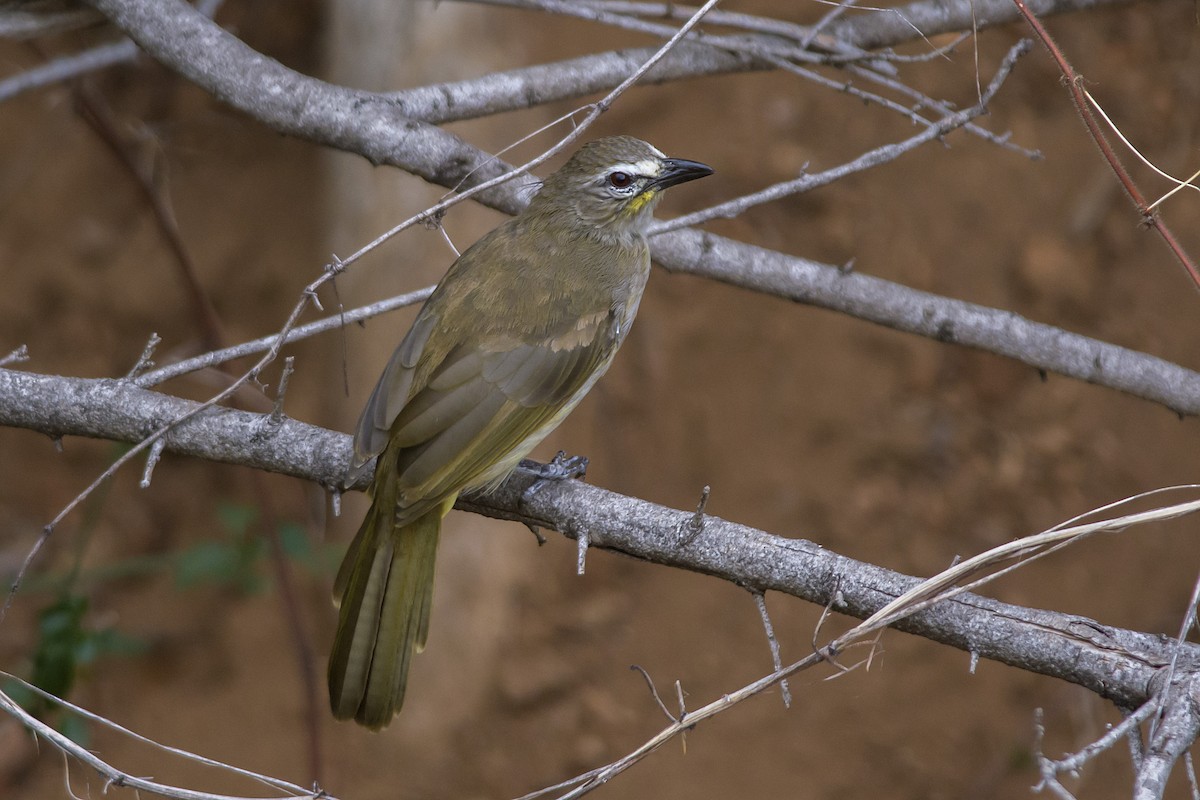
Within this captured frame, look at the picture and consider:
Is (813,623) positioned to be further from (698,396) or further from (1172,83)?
(1172,83)

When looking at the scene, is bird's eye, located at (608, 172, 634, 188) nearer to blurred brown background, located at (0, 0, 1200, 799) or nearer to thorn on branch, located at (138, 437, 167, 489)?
blurred brown background, located at (0, 0, 1200, 799)

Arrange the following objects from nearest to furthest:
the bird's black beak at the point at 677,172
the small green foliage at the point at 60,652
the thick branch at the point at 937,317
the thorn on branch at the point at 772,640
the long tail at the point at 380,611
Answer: the thorn on branch at the point at 772,640, the long tail at the point at 380,611, the thick branch at the point at 937,317, the small green foliage at the point at 60,652, the bird's black beak at the point at 677,172

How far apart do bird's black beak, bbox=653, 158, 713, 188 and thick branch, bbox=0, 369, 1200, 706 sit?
1.09 metres

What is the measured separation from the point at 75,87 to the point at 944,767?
181 inches

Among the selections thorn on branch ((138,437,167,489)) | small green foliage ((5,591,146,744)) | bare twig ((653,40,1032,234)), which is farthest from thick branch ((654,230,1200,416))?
small green foliage ((5,591,146,744))

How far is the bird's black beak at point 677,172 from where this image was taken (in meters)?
3.54

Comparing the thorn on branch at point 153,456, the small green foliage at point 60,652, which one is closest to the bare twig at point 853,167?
the thorn on branch at point 153,456

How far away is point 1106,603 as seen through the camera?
17.0ft

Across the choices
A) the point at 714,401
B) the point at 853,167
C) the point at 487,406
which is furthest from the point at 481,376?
the point at 714,401

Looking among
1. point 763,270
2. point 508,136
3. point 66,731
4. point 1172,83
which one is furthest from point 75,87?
point 1172,83

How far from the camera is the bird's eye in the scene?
3.57m

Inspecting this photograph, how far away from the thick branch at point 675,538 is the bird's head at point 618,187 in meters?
0.95

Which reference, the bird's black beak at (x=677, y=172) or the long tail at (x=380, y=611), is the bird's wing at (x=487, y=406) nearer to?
the long tail at (x=380, y=611)

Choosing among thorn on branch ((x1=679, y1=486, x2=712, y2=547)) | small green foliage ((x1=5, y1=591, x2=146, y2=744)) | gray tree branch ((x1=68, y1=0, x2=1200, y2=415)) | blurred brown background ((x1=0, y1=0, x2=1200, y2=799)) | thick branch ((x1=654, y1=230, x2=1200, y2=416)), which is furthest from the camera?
blurred brown background ((x1=0, y1=0, x2=1200, y2=799))
